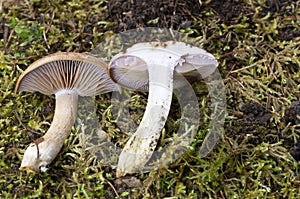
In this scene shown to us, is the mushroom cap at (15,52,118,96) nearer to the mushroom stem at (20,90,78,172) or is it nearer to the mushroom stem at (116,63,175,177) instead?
the mushroom stem at (20,90,78,172)

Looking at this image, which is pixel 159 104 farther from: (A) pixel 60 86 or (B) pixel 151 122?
(A) pixel 60 86

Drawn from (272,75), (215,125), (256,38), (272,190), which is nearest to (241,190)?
(272,190)

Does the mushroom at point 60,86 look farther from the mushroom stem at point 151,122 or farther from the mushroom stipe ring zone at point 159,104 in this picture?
the mushroom stem at point 151,122

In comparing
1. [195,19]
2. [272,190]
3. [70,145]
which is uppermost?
[195,19]

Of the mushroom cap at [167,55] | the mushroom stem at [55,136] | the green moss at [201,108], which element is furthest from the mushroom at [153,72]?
the mushroom stem at [55,136]

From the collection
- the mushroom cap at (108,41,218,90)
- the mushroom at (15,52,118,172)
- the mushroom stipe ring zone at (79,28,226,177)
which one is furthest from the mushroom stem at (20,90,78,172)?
the mushroom cap at (108,41,218,90)

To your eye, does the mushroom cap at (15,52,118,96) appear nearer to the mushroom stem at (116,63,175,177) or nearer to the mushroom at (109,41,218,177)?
the mushroom at (109,41,218,177)

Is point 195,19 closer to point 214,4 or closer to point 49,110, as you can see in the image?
point 214,4

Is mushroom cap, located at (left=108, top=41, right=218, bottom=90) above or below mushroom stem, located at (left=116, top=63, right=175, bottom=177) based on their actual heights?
above

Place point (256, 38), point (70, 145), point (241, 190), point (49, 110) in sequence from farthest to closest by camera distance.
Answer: point (256, 38) → point (49, 110) → point (70, 145) → point (241, 190)
